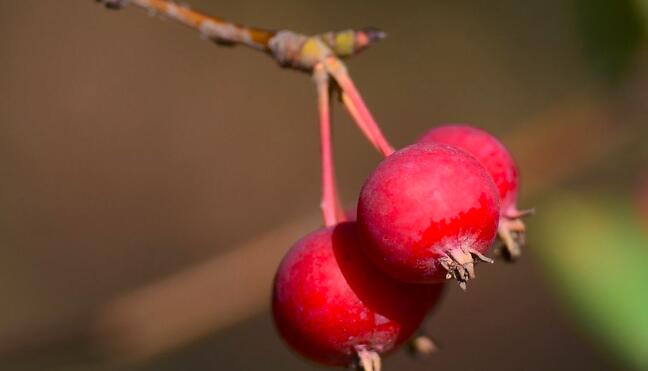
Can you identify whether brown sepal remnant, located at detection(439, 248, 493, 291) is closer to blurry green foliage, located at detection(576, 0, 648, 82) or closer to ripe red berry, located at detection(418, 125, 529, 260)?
ripe red berry, located at detection(418, 125, 529, 260)

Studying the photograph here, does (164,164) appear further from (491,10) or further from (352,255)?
(352,255)

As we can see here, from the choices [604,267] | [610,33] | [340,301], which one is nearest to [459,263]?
[340,301]

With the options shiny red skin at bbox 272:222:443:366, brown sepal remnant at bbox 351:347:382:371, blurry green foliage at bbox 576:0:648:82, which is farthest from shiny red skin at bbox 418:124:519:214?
blurry green foliage at bbox 576:0:648:82

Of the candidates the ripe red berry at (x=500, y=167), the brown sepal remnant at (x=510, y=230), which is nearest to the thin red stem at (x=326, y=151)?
the ripe red berry at (x=500, y=167)

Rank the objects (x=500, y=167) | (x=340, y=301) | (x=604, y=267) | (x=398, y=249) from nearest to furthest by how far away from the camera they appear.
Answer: (x=398, y=249) → (x=340, y=301) → (x=500, y=167) → (x=604, y=267)

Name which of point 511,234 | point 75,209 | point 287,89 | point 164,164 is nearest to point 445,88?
point 287,89

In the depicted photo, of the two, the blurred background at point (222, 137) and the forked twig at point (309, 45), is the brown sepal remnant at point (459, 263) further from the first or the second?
the blurred background at point (222, 137)

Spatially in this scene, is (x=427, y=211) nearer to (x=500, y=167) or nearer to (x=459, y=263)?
(x=459, y=263)
